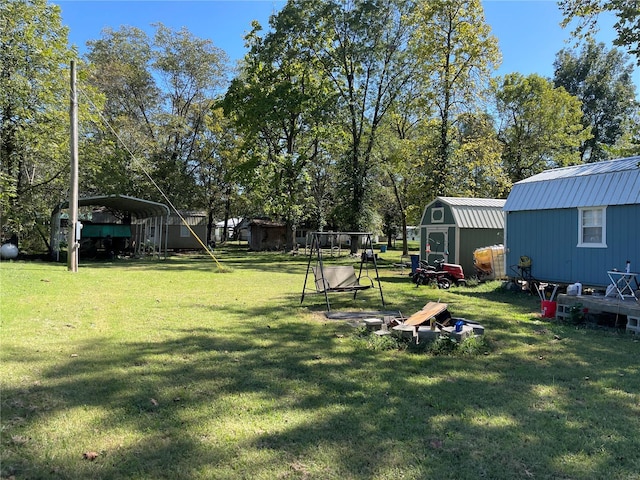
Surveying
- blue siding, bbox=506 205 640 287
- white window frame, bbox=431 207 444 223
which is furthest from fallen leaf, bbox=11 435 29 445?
white window frame, bbox=431 207 444 223

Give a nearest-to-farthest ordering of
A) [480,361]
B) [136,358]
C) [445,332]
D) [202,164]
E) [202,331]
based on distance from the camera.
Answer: [136,358], [480,361], [445,332], [202,331], [202,164]

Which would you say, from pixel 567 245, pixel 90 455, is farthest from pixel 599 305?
pixel 90 455

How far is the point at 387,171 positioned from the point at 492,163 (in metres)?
7.63

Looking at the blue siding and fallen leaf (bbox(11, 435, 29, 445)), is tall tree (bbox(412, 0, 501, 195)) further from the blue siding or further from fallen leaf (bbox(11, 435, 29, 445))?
fallen leaf (bbox(11, 435, 29, 445))

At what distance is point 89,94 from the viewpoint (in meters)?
21.5

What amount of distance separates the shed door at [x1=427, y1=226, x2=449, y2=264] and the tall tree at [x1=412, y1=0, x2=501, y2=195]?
5.63 m

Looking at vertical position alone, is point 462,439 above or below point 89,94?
below

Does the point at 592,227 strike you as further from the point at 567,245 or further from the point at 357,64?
the point at 357,64

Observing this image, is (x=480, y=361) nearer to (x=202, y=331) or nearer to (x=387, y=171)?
(x=202, y=331)

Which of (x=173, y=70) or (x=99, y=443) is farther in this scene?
(x=173, y=70)

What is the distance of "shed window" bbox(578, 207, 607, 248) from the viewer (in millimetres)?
10781

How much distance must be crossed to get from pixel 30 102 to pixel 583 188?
22.3 m

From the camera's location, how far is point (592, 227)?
36.6 ft

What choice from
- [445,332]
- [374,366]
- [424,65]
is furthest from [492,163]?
[374,366]
